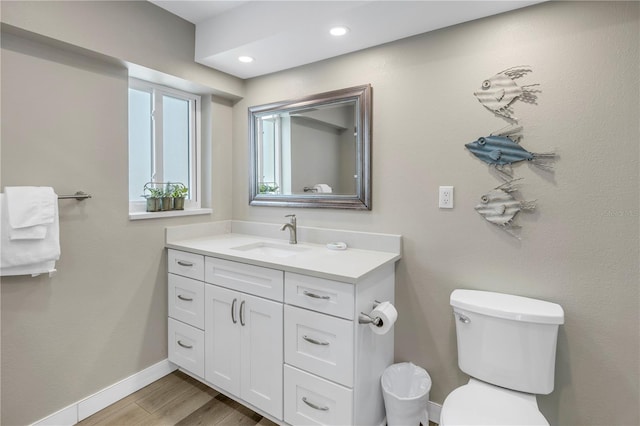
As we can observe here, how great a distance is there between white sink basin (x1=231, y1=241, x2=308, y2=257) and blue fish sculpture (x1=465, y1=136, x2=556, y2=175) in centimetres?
115

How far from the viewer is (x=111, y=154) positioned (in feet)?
6.15

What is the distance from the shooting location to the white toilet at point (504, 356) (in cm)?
126

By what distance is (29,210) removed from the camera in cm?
148

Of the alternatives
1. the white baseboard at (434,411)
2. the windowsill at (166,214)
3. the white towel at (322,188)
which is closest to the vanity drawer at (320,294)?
the white towel at (322,188)

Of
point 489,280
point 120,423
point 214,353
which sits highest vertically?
point 489,280

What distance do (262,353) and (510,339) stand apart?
1171 mm

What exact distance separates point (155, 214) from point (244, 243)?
0.60 metres

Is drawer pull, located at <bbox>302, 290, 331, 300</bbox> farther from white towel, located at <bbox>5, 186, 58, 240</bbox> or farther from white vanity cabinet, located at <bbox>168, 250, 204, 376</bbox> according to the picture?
white towel, located at <bbox>5, 186, 58, 240</bbox>

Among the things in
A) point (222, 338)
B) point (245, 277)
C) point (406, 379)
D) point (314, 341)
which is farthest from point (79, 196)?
point (406, 379)

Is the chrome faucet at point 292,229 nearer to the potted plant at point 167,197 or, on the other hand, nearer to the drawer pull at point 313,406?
the potted plant at point 167,197

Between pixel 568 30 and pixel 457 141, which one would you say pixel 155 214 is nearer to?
pixel 457 141

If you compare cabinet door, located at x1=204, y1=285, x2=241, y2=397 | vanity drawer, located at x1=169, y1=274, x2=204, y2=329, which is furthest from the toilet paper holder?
vanity drawer, located at x1=169, y1=274, x2=204, y2=329

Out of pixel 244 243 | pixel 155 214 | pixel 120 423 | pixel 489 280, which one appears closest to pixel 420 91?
pixel 489 280

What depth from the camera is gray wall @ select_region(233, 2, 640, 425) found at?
1359mm
